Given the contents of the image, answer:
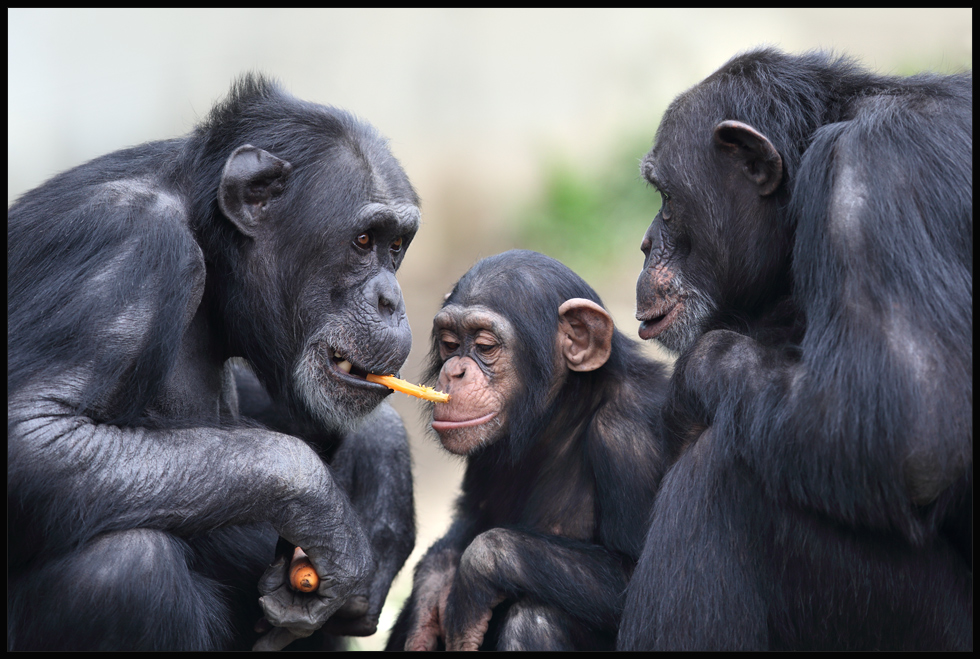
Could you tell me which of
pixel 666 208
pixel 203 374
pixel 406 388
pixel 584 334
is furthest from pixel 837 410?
pixel 203 374

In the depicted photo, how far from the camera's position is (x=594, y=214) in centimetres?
1139

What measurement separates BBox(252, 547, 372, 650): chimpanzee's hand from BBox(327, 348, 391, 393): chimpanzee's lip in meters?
0.70

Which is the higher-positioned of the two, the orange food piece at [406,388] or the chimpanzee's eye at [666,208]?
the chimpanzee's eye at [666,208]

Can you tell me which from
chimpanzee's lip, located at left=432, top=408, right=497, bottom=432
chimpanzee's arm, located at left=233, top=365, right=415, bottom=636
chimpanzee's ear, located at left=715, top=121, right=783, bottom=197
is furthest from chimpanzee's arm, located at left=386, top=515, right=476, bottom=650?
chimpanzee's ear, located at left=715, top=121, right=783, bottom=197

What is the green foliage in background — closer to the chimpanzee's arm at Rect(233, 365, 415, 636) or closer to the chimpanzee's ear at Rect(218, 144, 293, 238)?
the chimpanzee's arm at Rect(233, 365, 415, 636)

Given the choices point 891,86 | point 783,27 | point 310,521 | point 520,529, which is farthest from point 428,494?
point 783,27

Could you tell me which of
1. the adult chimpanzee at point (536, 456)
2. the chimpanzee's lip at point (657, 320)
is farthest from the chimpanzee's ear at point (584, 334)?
the chimpanzee's lip at point (657, 320)

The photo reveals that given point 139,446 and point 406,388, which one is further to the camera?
point 406,388

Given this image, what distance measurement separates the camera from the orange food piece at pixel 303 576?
3.36 meters

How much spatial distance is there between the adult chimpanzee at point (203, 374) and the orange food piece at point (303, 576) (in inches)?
1.5

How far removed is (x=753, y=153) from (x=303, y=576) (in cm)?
231

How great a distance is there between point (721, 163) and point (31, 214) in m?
2.60

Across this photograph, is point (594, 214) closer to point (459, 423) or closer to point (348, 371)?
point (459, 423)

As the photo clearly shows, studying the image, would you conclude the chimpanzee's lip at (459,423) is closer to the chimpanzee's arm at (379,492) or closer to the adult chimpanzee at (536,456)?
the adult chimpanzee at (536,456)
